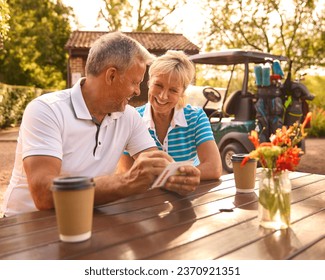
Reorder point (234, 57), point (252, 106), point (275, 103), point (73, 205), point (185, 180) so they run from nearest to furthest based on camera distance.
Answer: point (73, 205), point (185, 180), point (275, 103), point (252, 106), point (234, 57)

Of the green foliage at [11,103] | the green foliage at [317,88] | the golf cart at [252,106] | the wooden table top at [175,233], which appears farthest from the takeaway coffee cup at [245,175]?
the green foliage at [317,88]

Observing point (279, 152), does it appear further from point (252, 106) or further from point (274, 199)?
point (252, 106)

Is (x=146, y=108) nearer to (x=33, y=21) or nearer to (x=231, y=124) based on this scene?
(x=231, y=124)

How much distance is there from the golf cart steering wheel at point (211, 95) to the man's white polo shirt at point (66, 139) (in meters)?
4.93

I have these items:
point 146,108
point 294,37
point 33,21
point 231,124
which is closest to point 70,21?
Answer: point 33,21

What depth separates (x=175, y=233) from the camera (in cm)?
125

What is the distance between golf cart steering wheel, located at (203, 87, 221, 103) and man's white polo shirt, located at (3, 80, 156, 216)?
493cm

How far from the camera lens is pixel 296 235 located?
1.26m

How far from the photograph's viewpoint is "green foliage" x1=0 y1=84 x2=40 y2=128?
1338 centimetres

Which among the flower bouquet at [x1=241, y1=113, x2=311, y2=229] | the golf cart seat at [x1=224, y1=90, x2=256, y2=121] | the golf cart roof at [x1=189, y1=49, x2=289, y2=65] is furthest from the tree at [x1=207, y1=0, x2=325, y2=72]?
the flower bouquet at [x1=241, y1=113, x2=311, y2=229]

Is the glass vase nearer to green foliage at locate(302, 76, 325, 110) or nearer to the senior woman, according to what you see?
the senior woman

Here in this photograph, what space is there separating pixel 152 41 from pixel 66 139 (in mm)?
17146

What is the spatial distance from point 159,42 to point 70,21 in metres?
9.91

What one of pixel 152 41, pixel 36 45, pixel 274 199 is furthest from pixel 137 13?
pixel 274 199
